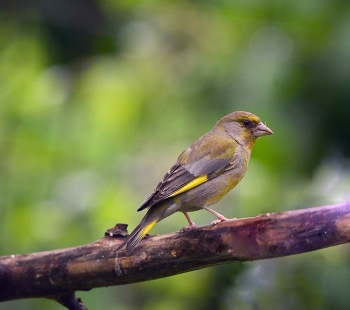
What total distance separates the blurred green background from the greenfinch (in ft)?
1.20

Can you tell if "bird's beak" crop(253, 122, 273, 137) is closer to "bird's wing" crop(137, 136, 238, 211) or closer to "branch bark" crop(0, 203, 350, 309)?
"bird's wing" crop(137, 136, 238, 211)

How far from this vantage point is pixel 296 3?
605 centimetres

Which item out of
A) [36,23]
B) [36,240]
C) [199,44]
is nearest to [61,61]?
[36,23]

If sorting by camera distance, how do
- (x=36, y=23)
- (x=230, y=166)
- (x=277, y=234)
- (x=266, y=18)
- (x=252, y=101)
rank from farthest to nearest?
(x=36, y=23)
(x=266, y=18)
(x=252, y=101)
(x=230, y=166)
(x=277, y=234)

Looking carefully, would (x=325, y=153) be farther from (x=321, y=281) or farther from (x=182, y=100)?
(x=321, y=281)

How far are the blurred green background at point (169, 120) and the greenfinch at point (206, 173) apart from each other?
0.37 m

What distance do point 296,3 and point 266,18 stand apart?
0.46 m

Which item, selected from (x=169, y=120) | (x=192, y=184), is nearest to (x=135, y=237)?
(x=192, y=184)

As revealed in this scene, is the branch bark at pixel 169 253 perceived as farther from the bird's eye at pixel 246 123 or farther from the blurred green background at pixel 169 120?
the bird's eye at pixel 246 123

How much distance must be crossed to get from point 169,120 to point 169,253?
220cm

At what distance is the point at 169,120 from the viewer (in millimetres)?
5676

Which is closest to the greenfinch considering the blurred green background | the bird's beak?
the bird's beak

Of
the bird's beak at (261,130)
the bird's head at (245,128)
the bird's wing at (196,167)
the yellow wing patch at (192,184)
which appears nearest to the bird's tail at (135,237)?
the bird's wing at (196,167)

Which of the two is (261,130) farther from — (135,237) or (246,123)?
(135,237)
